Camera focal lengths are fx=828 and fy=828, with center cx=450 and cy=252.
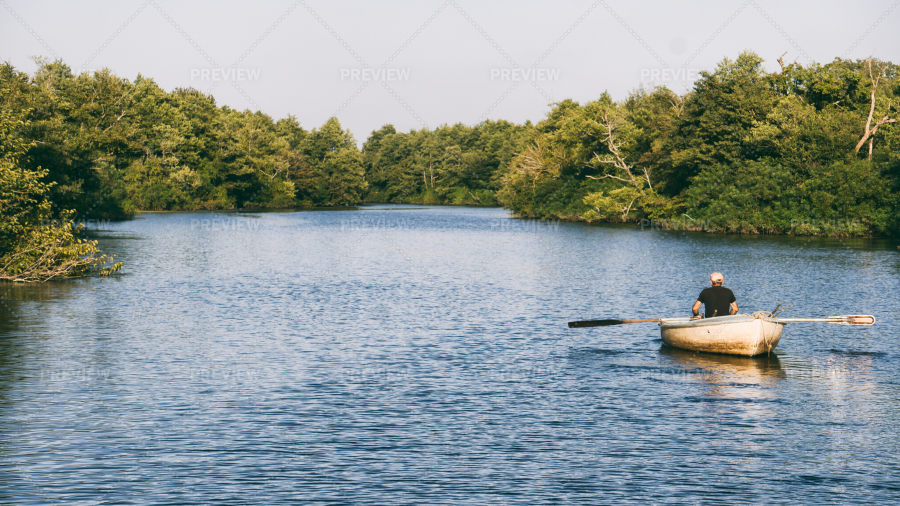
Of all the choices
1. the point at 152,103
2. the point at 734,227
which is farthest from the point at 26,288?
the point at 152,103

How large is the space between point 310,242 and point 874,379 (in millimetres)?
58329

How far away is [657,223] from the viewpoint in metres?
98.0

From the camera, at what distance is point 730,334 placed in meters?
22.0

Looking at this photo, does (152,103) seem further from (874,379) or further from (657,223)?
(874,379)

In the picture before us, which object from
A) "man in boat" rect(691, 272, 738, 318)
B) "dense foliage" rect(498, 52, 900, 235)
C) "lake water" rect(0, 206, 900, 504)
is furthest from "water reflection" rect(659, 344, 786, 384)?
"dense foliage" rect(498, 52, 900, 235)

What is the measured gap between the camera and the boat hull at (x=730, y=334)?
71.2 ft

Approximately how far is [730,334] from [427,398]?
29.5 feet

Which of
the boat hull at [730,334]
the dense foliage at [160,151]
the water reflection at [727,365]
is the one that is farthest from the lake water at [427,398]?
the dense foliage at [160,151]

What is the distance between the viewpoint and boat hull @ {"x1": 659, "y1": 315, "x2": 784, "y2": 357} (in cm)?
2170

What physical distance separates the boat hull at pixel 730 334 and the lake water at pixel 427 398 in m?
0.37

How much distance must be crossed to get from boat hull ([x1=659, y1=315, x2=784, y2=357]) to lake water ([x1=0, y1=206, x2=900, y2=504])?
0.37m

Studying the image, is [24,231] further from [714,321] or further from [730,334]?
[730,334]

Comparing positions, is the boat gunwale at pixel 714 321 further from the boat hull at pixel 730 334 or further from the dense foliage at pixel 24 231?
the dense foliage at pixel 24 231

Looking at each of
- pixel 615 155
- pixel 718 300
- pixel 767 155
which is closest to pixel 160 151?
pixel 615 155
